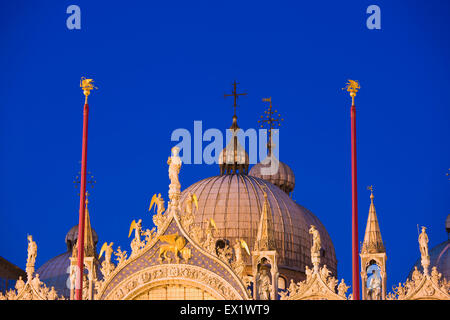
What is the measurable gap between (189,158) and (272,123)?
518 inches

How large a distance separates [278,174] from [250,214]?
10.6 meters

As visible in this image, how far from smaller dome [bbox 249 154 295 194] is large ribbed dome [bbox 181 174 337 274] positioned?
7910 millimetres

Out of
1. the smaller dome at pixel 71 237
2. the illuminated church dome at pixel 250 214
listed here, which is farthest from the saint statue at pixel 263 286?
the smaller dome at pixel 71 237

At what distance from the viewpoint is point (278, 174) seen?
63094 mm

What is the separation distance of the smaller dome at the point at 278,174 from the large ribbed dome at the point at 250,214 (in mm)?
7910

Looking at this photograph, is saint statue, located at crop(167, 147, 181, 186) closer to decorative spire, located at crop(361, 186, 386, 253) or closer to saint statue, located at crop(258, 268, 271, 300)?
saint statue, located at crop(258, 268, 271, 300)

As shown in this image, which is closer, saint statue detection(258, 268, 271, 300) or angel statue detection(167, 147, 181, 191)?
saint statue detection(258, 268, 271, 300)

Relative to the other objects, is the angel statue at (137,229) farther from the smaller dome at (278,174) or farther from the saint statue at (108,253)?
the smaller dome at (278,174)

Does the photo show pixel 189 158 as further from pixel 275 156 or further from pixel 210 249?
pixel 275 156

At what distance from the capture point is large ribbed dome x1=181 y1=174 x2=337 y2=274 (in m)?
52.4

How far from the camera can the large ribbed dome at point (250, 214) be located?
52406 mm

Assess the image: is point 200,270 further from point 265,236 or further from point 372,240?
point 372,240

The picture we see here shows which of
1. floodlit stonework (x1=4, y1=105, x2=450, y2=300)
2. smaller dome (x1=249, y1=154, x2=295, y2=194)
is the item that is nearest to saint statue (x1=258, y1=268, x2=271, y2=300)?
floodlit stonework (x1=4, y1=105, x2=450, y2=300)


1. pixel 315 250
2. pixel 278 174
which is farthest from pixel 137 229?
pixel 278 174
